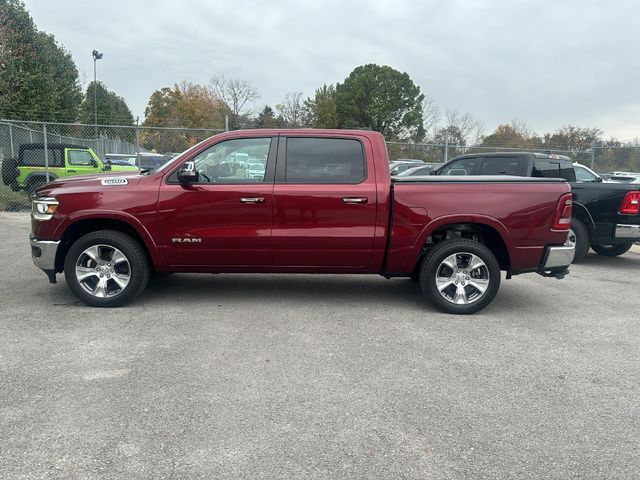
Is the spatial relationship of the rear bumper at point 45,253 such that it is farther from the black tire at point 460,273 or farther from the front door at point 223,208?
the black tire at point 460,273

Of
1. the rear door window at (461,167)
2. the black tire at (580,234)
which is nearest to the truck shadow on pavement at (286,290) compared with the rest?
the black tire at (580,234)

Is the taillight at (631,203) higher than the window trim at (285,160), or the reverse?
the window trim at (285,160)

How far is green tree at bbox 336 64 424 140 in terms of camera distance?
63.4m

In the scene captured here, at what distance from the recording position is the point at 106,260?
540cm

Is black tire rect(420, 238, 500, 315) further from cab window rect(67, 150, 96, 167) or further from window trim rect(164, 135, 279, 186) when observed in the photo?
cab window rect(67, 150, 96, 167)

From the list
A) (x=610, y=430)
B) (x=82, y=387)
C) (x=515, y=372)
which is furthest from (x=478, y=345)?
(x=82, y=387)

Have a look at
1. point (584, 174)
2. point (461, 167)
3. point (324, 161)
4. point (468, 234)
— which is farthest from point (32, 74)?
point (468, 234)

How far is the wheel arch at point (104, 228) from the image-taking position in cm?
529

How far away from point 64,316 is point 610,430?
4764 mm

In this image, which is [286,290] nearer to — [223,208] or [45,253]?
[223,208]

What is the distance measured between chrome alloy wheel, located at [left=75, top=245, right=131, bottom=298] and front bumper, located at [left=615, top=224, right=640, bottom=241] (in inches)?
291

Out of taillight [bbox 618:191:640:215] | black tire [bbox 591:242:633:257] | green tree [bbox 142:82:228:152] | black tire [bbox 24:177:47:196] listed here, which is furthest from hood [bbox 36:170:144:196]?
green tree [bbox 142:82:228:152]

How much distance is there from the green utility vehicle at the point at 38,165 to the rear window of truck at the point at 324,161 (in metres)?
11.0

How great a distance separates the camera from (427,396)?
3.54 metres
